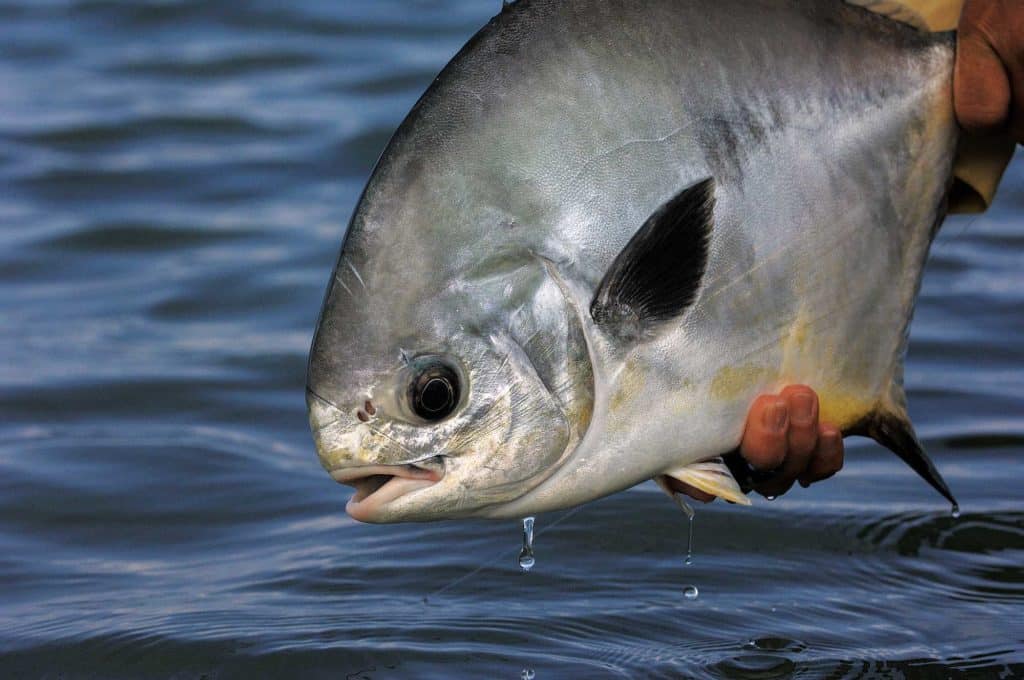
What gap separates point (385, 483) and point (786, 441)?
83cm

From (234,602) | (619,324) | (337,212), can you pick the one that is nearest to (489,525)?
(234,602)

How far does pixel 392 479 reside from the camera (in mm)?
2703

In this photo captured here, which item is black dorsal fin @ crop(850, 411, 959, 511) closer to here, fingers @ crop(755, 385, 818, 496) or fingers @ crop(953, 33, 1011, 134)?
fingers @ crop(755, 385, 818, 496)

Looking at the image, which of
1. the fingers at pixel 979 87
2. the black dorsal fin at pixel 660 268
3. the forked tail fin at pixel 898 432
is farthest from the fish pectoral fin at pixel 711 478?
the fingers at pixel 979 87

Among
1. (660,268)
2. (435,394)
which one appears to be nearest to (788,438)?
(660,268)

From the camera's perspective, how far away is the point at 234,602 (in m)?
4.22

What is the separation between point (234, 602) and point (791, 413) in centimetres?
187

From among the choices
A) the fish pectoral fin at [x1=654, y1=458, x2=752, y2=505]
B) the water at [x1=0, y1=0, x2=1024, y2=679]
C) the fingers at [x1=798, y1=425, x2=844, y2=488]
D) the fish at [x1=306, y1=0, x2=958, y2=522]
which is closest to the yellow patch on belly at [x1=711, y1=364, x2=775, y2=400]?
the fish at [x1=306, y1=0, x2=958, y2=522]

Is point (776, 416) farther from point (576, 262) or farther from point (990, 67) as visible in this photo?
point (990, 67)

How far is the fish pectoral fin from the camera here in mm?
2859

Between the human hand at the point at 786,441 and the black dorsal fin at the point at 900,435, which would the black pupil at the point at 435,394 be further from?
the black dorsal fin at the point at 900,435

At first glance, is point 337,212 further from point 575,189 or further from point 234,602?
point 575,189

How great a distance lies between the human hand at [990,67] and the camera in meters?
3.12

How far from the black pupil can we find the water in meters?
1.29
